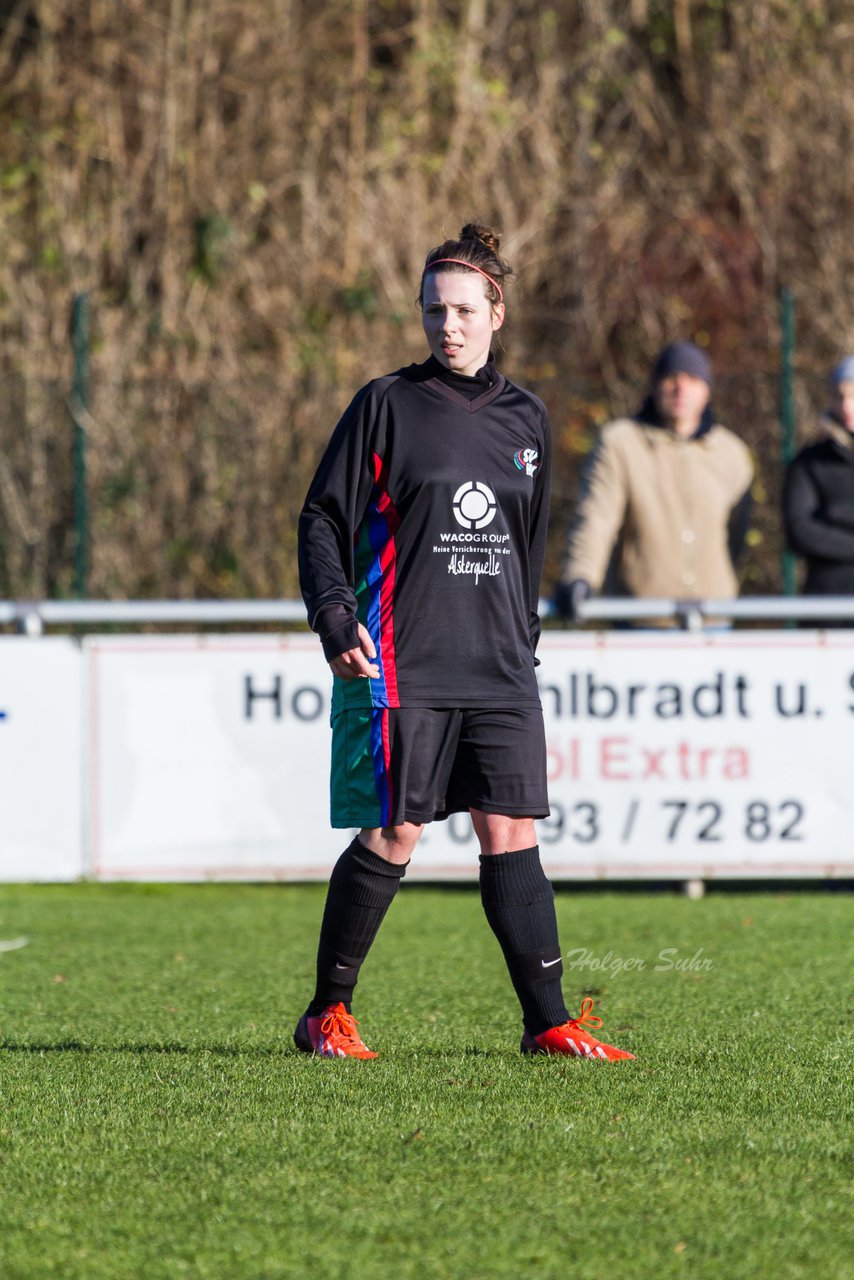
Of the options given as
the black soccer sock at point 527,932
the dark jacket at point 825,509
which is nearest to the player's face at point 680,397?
the dark jacket at point 825,509

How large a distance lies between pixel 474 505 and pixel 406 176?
11.0 m

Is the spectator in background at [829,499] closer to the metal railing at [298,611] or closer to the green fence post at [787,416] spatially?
the metal railing at [298,611]

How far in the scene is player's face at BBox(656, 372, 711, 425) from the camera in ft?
26.9

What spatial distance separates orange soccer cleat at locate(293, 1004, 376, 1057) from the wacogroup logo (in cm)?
118

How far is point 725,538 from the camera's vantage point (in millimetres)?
8352

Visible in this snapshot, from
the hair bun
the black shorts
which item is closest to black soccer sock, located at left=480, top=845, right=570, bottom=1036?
the black shorts

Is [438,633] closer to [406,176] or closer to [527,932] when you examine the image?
[527,932]

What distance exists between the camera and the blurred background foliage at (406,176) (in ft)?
45.2

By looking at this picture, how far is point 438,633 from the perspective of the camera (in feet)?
14.5

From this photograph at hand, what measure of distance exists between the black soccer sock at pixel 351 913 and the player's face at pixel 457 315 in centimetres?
116

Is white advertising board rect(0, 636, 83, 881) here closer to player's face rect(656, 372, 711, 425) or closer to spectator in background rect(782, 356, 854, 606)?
player's face rect(656, 372, 711, 425)

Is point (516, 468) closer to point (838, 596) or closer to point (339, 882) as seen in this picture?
point (339, 882)

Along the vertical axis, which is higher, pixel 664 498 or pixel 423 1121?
pixel 664 498

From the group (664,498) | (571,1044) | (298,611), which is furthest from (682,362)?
(571,1044)
